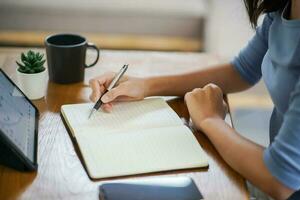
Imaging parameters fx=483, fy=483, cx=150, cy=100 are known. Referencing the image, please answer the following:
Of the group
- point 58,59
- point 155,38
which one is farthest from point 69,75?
point 155,38

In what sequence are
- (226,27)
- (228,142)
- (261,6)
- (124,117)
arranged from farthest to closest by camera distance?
(226,27)
(261,6)
(124,117)
(228,142)

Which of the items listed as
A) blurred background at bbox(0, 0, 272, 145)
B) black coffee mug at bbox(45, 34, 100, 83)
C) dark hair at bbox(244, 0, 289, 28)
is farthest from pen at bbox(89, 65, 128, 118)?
blurred background at bbox(0, 0, 272, 145)

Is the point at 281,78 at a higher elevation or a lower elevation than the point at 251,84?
higher

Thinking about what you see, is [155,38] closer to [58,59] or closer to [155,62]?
[155,62]

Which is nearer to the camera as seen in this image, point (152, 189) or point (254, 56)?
point (152, 189)

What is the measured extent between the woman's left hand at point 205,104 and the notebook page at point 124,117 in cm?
4

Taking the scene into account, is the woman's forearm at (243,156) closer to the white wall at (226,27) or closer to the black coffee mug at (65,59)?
the black coffee mug at (65,59)

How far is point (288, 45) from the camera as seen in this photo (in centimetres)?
99

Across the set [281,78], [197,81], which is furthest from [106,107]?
[281,78]

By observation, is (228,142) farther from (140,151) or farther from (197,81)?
(197,81)

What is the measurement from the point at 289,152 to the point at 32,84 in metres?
0.60

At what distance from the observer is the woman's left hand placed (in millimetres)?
1030

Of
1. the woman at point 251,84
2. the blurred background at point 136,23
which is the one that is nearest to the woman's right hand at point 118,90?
the woman at point 251,84

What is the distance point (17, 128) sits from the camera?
0.91 meters
